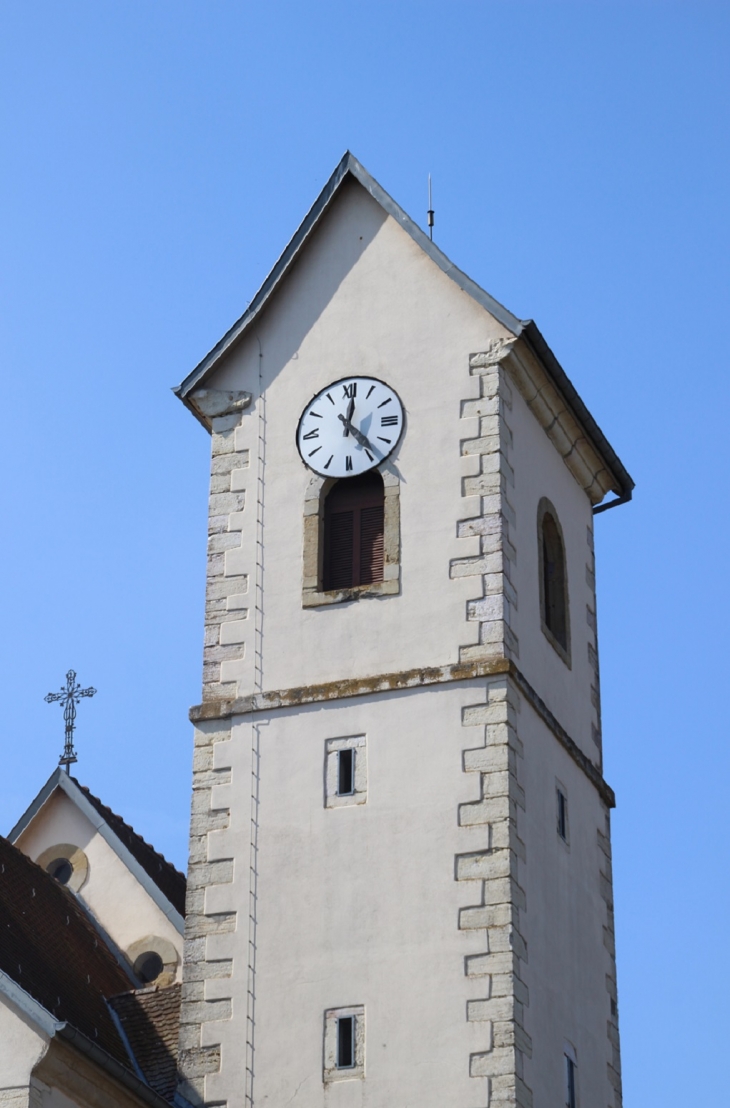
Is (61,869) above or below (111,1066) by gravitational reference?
above

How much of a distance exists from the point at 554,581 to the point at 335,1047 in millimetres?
6276

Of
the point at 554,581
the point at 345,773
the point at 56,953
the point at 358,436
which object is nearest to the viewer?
the point at 345,773

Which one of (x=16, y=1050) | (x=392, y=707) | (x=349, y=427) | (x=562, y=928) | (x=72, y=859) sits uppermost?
(x=349, y=427)

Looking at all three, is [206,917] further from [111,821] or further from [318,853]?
[111,821]

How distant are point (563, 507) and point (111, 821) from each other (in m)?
6.32

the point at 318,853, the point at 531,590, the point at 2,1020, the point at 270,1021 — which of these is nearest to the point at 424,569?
the point at 531,590

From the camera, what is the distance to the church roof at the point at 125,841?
25359 millimetres

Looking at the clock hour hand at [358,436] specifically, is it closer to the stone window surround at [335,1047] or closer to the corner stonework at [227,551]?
the corner stonework at [227,551]

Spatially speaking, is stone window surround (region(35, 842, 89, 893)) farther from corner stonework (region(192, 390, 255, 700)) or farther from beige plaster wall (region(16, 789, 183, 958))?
corner stonework (region(192, 390, 255, 700))

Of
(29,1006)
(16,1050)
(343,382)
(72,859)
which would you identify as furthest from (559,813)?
(16,1050)

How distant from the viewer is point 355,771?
22203mm

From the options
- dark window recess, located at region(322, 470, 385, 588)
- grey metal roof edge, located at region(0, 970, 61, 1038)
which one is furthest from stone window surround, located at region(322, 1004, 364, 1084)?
dark window recess, located at region(322, 470, 385, 588)

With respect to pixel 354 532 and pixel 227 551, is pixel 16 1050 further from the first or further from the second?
pixel 354 532

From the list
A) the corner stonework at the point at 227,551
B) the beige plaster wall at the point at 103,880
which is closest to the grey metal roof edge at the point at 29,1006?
the corner stonework at the point at 227,551
